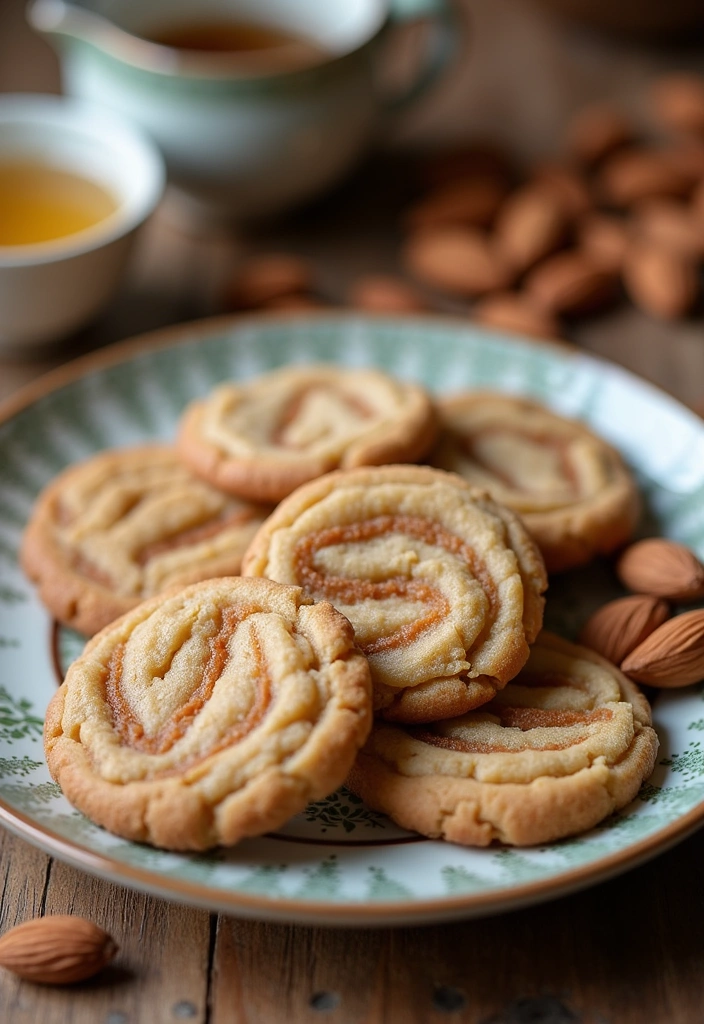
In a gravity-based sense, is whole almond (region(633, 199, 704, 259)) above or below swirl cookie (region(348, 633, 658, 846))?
below

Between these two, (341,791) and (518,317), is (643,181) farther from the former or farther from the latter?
(341,791)

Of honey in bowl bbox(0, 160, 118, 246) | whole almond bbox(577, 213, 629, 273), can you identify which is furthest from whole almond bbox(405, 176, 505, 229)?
honey in bowl bbox(0, 160, 118, 246)

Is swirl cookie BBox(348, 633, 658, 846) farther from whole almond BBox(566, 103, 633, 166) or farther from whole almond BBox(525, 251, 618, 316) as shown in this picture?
whole almond BBox(566, 103, 633, 166)

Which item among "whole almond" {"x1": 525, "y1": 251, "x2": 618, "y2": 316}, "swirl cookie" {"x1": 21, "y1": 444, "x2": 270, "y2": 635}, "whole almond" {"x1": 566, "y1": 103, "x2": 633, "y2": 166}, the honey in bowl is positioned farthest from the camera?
"whole almond" {"x1": 566, "y1": 103, "x2": 633, "y2": 166}

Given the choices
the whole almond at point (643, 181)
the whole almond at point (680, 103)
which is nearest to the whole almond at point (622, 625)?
the whole almond at point (643, 181)

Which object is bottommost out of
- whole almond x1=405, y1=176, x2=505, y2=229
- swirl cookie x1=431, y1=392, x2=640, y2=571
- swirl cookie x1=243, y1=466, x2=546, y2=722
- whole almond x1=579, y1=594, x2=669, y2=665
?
whole almond x1=579, y1=594, x2=669, y2=665

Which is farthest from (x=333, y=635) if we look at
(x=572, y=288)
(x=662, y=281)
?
(x=662, y=281)

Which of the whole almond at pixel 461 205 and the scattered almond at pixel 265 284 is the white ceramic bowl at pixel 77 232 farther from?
the whole almond at pixel 461 205
